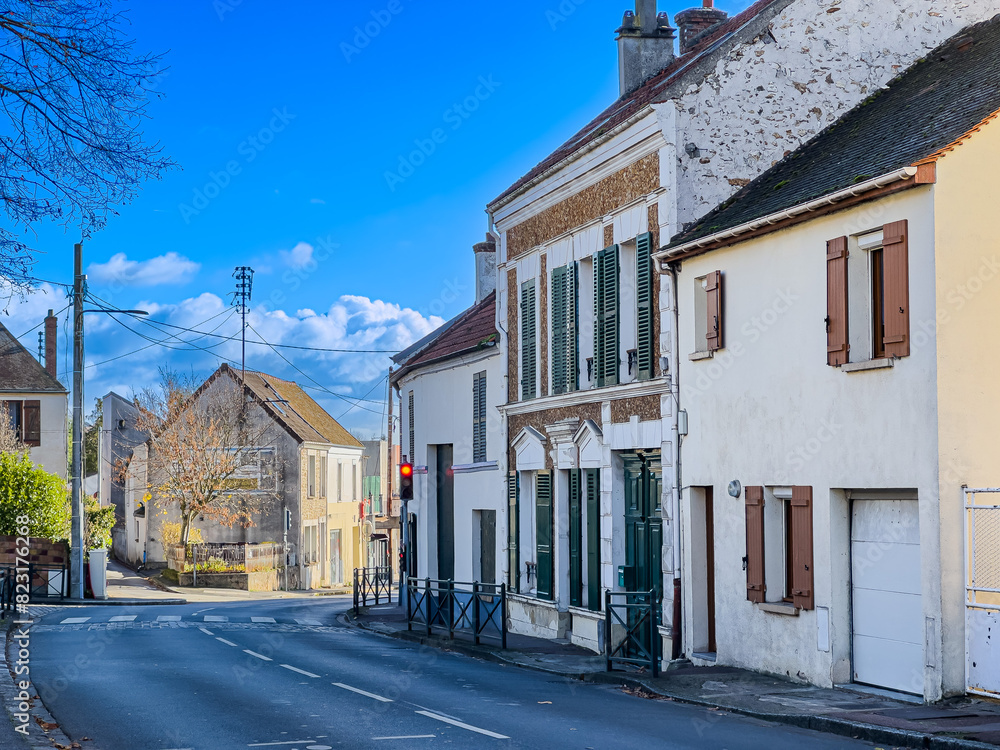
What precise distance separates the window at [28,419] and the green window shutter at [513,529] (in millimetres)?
33789

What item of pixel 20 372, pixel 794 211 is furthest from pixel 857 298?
pixel 20 372

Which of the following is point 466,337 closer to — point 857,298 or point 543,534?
point 543,534

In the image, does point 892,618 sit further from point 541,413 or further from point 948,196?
point 541,413

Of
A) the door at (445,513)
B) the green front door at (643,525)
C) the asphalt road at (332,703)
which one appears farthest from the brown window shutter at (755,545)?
the door at (445,513)

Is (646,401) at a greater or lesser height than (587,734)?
greater

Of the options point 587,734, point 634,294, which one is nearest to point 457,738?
point 587,734

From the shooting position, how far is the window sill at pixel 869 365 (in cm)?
1252

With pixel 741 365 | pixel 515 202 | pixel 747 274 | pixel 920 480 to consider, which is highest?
pixel 515 202

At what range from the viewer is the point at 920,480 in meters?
12.1

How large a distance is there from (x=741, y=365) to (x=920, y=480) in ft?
12.3

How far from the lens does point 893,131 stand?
578 inches

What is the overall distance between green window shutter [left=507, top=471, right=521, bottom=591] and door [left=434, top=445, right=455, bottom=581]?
495 cm

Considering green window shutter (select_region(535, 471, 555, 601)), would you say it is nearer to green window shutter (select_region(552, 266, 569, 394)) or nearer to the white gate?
green window shutter (select_region(552, 266, 569, 394))

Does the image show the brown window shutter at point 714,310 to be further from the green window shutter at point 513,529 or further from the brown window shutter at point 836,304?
the green window shutter at point 513,529
